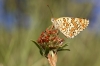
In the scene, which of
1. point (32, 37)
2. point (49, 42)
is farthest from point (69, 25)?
point (32, 37)

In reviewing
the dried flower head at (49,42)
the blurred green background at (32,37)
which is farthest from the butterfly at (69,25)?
the blurred green background at (32,37)

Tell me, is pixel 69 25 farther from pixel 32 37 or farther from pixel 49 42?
pixel 32 37

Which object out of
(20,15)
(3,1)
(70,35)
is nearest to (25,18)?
(20,15)

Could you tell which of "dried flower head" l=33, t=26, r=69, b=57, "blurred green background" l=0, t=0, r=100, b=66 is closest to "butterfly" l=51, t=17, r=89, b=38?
"dried flower head" l=33, t=26, r=69, b=57

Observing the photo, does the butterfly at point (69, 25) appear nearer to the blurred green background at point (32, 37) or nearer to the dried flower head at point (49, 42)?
the dried flower head at point (49, 42)

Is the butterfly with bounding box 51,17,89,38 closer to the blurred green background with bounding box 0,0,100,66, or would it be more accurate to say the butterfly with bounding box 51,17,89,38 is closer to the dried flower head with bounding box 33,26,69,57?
the dried flower head with bounding box 33,26,69,57

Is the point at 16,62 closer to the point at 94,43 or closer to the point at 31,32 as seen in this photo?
the point at 31,32
